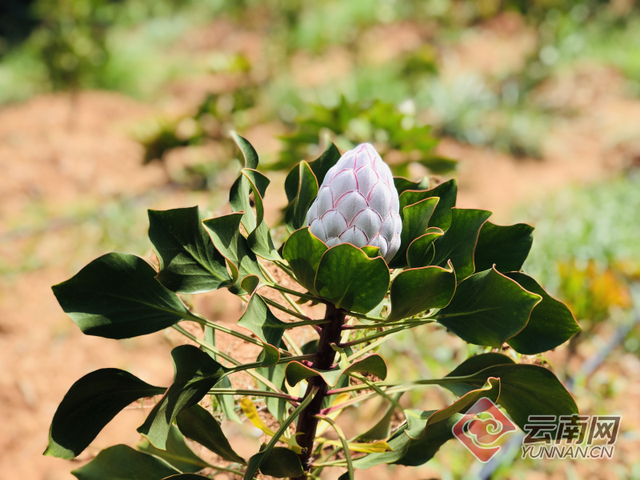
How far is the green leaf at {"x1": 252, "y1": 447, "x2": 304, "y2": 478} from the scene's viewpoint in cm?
57

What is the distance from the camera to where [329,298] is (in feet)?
1.77

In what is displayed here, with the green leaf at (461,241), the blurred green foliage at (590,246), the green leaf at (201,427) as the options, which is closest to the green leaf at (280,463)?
the green leaf at (201,427)

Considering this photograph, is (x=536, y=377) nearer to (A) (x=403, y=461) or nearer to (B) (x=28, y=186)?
(A) (x=403, y=461)

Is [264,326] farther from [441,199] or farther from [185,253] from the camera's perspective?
[441,199]

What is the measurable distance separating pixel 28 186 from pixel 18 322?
6.16ft

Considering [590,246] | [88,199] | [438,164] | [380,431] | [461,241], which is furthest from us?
[88,199]

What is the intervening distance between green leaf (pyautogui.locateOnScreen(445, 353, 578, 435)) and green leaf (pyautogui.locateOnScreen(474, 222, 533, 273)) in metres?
0.13

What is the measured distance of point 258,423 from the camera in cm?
74

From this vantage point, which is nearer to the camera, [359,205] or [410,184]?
[359,205]

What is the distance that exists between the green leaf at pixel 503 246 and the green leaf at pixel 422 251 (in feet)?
0.28

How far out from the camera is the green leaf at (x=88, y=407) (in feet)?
1.69

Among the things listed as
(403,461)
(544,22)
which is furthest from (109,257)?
(544,22)

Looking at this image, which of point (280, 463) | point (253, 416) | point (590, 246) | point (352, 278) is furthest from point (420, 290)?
point (590, 246)

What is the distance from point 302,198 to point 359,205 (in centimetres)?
11
